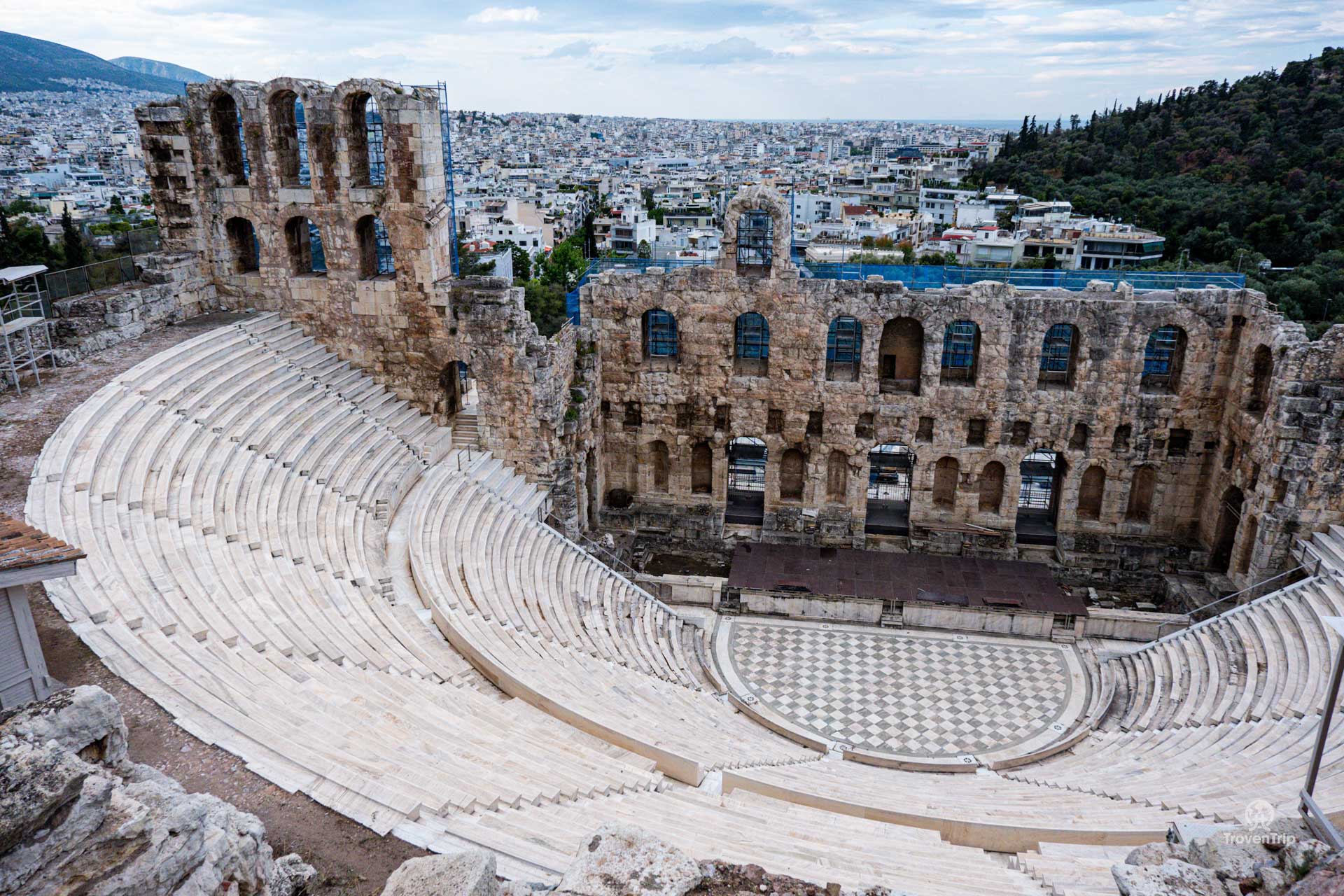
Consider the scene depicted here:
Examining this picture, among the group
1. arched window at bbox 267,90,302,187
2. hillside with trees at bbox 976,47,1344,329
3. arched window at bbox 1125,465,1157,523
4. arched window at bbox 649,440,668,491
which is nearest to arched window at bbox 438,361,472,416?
arched window at bbox 649,440,668,491

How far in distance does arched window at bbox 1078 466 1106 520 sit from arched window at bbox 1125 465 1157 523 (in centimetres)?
77

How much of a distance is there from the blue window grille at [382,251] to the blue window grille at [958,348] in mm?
16880

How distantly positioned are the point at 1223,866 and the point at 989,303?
59.2ft

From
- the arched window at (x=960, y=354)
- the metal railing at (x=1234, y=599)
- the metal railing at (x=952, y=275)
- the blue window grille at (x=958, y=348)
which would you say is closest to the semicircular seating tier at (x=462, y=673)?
the metal railing at (x=1234, y=599)

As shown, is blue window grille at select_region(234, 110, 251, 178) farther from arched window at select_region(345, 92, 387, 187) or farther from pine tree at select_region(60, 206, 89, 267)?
pine tree at select_region(60, 206, 89, 267)

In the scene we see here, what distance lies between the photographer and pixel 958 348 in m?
26.5

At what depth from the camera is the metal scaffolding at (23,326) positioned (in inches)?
688

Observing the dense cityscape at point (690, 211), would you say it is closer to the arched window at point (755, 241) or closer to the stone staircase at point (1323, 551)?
the arched window at point (755, 241)

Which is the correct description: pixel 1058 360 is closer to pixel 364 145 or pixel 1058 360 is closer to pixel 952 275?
pixel 952 275

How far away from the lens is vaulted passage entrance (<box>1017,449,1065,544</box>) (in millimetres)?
25938

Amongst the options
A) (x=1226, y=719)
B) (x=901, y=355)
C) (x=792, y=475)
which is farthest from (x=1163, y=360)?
(x=1226, y=719)

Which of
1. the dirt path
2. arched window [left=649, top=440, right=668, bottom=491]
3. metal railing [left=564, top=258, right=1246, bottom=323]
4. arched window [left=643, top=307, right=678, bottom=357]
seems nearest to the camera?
the dirt path

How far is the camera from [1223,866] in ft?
25.8

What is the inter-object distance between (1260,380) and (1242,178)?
2039 inches
